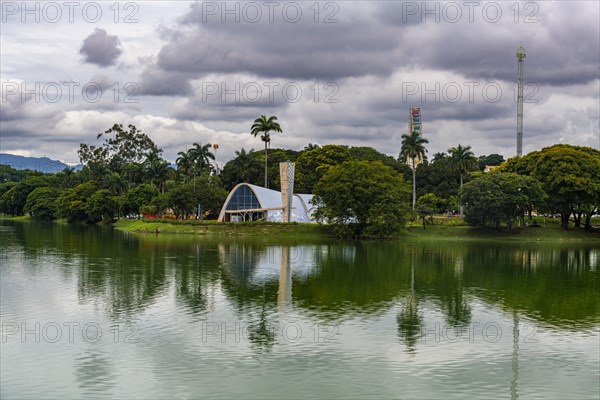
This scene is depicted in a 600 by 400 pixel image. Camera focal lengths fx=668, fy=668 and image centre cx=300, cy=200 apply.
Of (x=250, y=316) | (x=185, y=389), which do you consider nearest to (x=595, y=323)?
(x=250, y=316)

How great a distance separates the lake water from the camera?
65.8ft

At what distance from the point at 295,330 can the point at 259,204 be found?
244ft

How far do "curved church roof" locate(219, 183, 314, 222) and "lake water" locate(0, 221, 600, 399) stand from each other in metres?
48.5

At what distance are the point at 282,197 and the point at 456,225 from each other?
2550cm

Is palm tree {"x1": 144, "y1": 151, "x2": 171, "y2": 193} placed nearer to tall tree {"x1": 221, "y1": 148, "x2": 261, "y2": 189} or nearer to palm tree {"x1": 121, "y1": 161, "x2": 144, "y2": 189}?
palm tree {"x1": 121, "y1": 161, "x2": 144, "y2": 189}

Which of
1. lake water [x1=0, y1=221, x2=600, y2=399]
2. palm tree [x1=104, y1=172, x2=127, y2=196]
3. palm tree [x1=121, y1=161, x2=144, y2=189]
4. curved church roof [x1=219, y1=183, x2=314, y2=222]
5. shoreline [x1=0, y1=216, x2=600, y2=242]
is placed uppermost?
palm tree [x1=121, y1=161, x2=144, y2=189]

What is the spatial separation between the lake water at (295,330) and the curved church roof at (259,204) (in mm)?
48537

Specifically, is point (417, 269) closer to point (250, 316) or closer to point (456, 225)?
point (250, 316)

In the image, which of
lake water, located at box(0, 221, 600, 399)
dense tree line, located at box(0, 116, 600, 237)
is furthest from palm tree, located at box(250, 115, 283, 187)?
lake water, located at box(0, 221, 600, 399)

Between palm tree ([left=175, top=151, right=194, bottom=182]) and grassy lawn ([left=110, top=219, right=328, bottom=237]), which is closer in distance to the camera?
grassy lawn ([left=110, top=219, right=328, bottom=237])

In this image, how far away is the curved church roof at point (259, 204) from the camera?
10038 cm

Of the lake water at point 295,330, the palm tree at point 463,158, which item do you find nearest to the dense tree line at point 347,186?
the palm tree at point 463,158

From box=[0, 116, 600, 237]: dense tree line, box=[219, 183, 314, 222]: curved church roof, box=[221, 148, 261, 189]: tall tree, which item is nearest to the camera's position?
box=[0, 116, 600, 237]: dense tree line

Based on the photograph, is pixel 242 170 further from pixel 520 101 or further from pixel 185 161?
pixel 520 101
